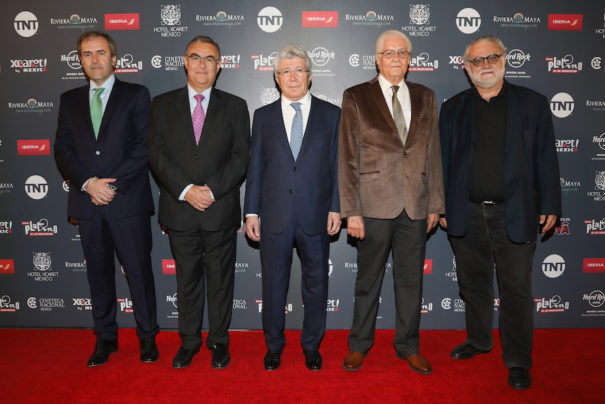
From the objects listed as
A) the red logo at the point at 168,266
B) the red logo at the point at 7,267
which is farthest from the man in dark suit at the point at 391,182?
the red logo at the point at 7,267

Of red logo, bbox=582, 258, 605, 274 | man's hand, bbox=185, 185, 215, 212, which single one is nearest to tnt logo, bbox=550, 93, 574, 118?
red logo, bbox=582, 258, 605, 274

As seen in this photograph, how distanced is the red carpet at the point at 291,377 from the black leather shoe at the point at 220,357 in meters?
0.05

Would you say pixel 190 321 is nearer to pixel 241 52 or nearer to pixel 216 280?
pixel 216 280

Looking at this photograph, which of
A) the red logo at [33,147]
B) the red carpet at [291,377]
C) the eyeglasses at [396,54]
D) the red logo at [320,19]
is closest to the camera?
the red carpet at [291,377]

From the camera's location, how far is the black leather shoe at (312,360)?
9.82 feet

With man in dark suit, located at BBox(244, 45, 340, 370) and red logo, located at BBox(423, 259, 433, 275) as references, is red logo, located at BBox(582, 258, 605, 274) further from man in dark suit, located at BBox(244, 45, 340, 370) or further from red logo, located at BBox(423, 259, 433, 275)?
man in dark suit, located at BBox(244, 45, 340, 370)

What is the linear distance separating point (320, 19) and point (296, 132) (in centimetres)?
135

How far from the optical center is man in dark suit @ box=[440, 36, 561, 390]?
2.88 metres

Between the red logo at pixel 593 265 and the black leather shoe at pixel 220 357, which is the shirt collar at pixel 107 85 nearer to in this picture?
the black leather shoe at pixel 220 357

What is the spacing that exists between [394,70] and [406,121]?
376 millimetres

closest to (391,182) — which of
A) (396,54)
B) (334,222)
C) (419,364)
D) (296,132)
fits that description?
(334,222)

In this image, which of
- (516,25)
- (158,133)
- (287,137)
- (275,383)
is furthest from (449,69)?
(275,383)

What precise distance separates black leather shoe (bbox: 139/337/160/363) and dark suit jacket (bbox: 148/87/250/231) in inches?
38.9

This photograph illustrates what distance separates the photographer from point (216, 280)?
10.1ft
